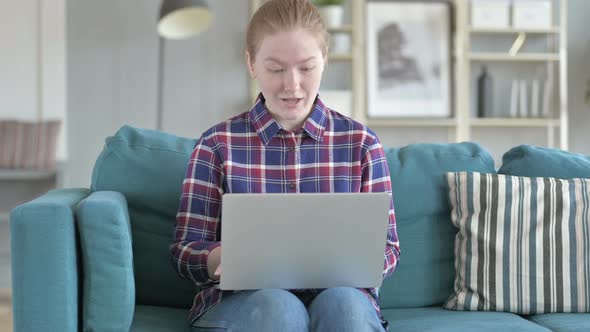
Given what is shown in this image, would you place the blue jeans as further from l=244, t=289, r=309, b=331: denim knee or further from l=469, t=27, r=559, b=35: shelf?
l=469, t=27, r=559, b=35: shelf

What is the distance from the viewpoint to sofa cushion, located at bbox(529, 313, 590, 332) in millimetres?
1937

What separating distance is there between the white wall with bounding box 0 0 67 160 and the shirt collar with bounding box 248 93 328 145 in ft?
11.0

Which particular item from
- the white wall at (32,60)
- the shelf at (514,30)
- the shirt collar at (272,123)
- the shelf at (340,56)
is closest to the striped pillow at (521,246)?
the shirt collar at (272,123)

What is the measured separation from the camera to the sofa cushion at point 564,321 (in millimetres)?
1937

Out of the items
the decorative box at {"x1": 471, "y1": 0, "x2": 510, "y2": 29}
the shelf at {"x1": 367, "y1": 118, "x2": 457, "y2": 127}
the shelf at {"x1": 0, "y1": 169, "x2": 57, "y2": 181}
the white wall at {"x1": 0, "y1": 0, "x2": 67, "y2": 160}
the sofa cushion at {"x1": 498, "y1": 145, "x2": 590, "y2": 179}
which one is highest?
the decorative box at {"x1": 471, "y1": 0, "x2": 510, "y2": 29}

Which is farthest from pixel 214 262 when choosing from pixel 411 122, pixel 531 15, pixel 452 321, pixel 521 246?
pixel 531 15

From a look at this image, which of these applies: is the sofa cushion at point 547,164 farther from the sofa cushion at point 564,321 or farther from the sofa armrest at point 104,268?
the sofa armrest at point 104,268

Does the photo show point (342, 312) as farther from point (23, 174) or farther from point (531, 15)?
point (531, 15)

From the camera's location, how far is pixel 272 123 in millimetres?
1912

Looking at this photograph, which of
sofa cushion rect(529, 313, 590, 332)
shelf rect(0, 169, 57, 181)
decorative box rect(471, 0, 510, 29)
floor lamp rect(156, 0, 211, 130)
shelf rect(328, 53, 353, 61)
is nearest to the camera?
sofa cushion rect(529, 313, 590, 332)

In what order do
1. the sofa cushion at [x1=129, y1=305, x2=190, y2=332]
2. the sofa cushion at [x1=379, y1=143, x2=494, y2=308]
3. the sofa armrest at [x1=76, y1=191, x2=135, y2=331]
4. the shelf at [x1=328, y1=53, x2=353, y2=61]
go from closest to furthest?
the sofa armrest at [x1=76, y1=191, x2=135, y2=331] → the sofa cushion at [x1=129, y1=305, x2=190, y2=332] → the sofa cushion at [x1=379, y1=143, x2=494, y2=308] → the shelf at [x1=328, y1=53, x2=353, y2=61]

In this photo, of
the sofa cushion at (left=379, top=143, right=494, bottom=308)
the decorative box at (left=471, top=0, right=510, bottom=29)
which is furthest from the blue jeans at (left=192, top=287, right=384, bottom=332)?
the decorative box at (left=471, top=0, right=510, bottom=29)

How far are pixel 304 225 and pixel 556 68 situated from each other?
434cm

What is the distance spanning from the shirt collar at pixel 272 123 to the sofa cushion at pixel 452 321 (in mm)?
509
